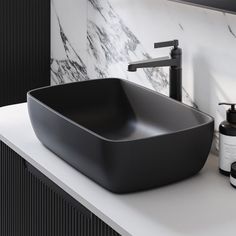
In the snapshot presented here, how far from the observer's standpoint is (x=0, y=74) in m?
2.67

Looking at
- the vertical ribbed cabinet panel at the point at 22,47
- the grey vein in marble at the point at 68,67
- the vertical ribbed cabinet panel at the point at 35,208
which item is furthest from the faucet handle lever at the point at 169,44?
the vertical ribbed cabinet panel at the point at 22,47

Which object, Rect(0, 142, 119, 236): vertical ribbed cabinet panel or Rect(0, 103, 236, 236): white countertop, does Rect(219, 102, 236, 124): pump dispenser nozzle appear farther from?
Rect(0, 142, 119, 236): vertical ribbed cabinet panel

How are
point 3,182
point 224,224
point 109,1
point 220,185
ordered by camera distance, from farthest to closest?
point 109,1 < point 3,182 < point 220,185 < point 224,224

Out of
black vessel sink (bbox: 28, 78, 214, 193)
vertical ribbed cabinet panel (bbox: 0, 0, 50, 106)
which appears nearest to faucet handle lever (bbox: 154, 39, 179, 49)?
black vessel sink (bbox: 28, 78, 214, 193)

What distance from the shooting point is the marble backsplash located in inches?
70.0

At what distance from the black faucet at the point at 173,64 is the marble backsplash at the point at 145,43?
5 centimetres

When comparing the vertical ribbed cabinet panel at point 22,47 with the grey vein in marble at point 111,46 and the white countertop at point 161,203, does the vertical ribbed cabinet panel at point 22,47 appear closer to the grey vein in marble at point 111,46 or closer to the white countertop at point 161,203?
the grey vein in marble at point 111,46

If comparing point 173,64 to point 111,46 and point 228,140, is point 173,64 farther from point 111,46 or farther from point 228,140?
point 111,46

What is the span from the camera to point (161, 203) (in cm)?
154

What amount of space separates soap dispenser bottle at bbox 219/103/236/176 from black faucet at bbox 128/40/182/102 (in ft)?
0.79

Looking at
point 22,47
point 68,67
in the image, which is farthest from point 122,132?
point 22,47

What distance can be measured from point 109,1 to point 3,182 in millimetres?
728

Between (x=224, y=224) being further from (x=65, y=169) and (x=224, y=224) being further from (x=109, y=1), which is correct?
(x=109, y=1)

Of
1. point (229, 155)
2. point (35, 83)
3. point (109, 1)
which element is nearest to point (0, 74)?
point (35, 83)
